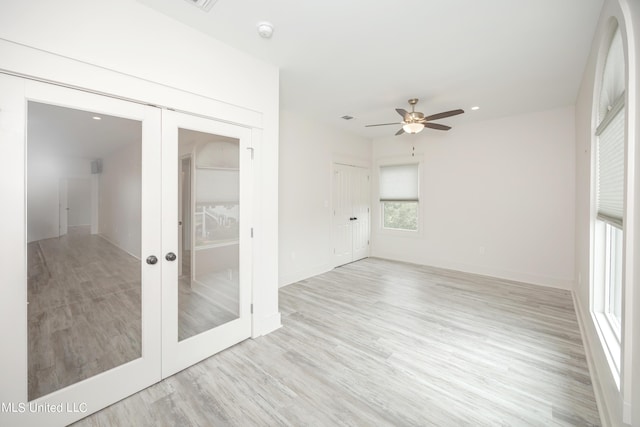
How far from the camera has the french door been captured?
57.1 inches

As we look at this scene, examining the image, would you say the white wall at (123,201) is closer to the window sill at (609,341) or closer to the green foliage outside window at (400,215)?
the window sill at (609,341)

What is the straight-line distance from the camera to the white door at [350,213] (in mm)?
5317

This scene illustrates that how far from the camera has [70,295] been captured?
1672 millimetres

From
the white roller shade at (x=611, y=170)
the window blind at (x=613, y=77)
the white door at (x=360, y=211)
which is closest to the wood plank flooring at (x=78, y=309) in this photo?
the white roller shade at (x=611, y=170)

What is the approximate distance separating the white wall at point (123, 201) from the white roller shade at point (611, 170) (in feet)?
10.8

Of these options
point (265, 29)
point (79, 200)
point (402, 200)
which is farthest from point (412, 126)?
point (79, 200)

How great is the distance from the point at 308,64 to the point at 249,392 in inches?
123

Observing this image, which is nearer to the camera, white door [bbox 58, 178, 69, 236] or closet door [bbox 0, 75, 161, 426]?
closet door [bbox 0, 75, 161, 426]

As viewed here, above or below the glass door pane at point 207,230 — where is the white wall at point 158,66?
above

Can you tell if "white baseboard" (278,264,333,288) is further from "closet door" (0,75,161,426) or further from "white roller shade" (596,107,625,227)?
"white roller shade" (596,107,625,227)

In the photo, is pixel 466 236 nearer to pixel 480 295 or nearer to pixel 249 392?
pixel 480 295

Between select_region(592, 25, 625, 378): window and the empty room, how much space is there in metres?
0.03


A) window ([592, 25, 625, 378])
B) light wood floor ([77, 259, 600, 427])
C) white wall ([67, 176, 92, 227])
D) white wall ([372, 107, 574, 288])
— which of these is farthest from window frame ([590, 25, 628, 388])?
white wall ([67, 176, 92, 227])

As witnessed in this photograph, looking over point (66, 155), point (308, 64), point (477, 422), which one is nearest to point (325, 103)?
point (308, 64)
